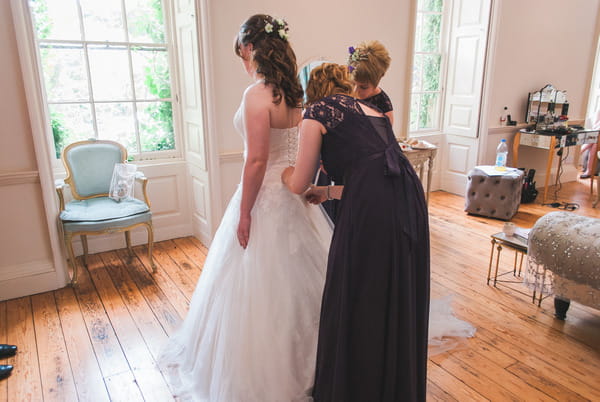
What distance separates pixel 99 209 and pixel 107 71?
47.4 inches

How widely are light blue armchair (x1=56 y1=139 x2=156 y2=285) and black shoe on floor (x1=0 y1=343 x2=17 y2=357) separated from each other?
0.75 meters

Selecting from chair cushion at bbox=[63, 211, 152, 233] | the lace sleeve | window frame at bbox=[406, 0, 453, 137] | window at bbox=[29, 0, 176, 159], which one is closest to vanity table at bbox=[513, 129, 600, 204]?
window frame at bbox=[406, 0, 453, 137]

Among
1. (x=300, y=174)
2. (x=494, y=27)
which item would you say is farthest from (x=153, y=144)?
(x=494, y=27)

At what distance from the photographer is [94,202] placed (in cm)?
335

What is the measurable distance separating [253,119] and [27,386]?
69.1 inches

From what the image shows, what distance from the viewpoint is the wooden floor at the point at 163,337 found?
217cm

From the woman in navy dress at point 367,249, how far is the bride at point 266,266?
0.21m

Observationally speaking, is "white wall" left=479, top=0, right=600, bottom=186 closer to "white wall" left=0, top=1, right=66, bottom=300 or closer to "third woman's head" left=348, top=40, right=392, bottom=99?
"third woman's head" left=348, top=40, right=392, bottom=99

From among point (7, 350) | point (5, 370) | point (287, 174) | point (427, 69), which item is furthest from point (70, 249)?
point (427, 69)

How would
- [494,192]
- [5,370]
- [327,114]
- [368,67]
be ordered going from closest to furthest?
[327,114]
[368,67]
[5,370]
[494,192]

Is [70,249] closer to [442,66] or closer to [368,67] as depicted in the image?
[368,67]

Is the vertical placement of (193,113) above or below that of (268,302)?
above

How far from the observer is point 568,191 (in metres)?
5.80

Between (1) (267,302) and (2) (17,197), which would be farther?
(2) (17,197)
